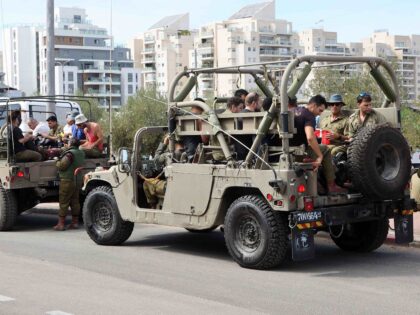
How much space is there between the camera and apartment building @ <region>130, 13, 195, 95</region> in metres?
168

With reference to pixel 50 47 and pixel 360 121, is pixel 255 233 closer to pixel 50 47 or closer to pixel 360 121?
pixel 360 121

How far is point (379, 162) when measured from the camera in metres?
9.84

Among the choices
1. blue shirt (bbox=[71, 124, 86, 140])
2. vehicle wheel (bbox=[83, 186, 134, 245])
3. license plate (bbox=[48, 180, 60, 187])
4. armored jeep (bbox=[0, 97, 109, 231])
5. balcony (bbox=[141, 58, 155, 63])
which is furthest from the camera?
balcony (bbox=[141, 58, 155, 63])

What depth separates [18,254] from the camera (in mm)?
11148

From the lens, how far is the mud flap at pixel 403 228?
10.4 metres

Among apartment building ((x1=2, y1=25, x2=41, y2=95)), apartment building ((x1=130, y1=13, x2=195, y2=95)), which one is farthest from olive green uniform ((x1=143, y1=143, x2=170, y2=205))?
apartment building ((x1=2, y1=25, x2=41, y2=95))

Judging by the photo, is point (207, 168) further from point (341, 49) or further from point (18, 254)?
point (341, 49)

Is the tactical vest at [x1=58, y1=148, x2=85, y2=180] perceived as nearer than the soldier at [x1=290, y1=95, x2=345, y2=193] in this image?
No

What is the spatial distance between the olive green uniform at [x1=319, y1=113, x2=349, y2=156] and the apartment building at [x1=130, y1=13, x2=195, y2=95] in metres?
143

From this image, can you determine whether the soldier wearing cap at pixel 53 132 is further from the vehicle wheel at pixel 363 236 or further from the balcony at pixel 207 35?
the balcony at pixel 207 35

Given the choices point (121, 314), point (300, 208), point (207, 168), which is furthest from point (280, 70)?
point (121, 314)

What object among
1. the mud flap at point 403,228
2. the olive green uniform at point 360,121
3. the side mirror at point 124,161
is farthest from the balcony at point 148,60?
the mud flap at point 403,228

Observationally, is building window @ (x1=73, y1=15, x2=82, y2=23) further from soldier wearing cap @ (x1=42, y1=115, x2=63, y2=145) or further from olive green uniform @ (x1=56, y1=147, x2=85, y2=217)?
olive green uniform @ (x1=56, y1=147, x2=85, y2=217)

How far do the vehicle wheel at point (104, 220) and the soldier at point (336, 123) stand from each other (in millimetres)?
3133
